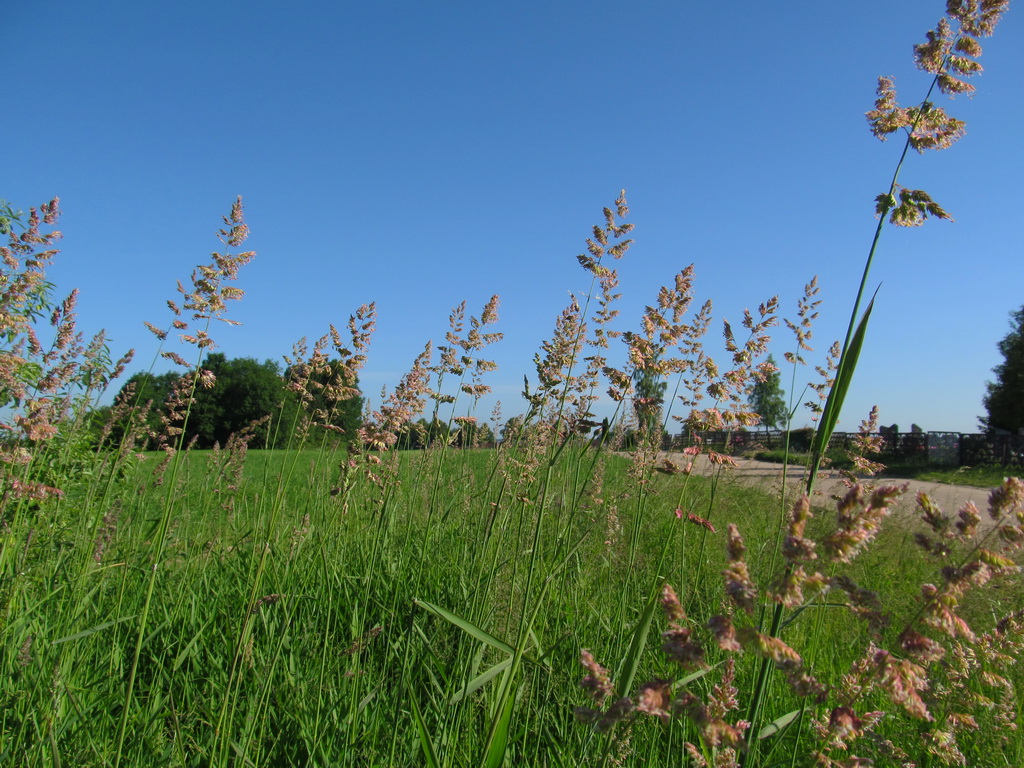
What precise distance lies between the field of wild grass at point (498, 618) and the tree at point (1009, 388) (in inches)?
1540

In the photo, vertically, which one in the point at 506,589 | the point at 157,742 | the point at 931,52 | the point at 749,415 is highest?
the point at 931,52

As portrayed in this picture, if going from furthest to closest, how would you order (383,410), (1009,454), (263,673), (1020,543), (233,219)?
(1009,454) → (383,410) → (263,673) → (233,219) → (1020,543)

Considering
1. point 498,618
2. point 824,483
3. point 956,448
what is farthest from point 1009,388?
point 498,618

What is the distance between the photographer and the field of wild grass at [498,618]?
869 millimetres

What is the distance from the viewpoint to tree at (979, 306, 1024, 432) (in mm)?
33094

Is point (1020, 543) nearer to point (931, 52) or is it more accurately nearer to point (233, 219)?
point (931, 52)


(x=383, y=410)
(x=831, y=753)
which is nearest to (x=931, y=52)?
(x=831, y=753)

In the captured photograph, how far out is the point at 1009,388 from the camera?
34031 millimetres

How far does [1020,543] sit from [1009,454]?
30779 mm

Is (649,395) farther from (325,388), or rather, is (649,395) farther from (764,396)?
(764,396)

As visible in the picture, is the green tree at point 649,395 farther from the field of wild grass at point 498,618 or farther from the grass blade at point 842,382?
the grass blade at point 842,382

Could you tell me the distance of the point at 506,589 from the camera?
2.23 meters

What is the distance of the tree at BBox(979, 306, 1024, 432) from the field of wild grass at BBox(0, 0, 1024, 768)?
39.1m

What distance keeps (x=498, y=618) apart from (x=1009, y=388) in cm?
4306
